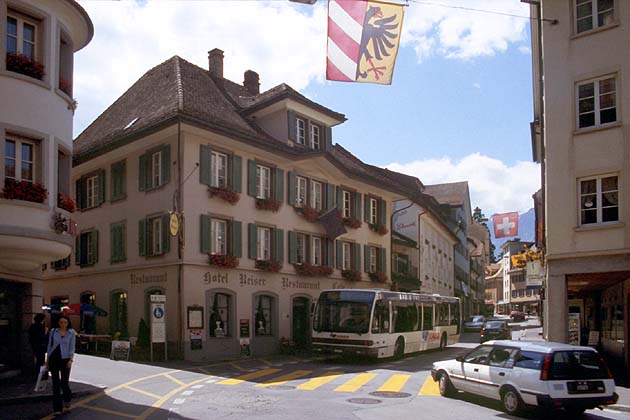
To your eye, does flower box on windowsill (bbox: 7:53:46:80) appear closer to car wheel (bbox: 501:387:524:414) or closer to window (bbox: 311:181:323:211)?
car wheel (bbox: 501:387:524:414)

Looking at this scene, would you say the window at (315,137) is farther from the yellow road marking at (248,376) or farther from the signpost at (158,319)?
the yellow road marking at (248,376)

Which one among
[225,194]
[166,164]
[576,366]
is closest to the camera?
[576,366]

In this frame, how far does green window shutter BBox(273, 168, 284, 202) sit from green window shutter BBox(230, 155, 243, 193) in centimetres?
251

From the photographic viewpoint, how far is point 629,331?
22.6m

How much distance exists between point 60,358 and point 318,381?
8.19m

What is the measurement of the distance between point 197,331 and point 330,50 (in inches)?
611

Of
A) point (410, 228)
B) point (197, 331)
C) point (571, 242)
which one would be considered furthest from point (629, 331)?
point (410, 228)

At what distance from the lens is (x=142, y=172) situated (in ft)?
94.6

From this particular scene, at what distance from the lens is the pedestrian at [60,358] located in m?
12.6

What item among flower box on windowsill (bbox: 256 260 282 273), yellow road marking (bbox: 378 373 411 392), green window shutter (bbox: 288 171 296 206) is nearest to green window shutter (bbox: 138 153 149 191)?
flower box on windowsill (bbox: 256 260 282 273)

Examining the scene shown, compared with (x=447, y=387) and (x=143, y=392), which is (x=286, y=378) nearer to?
(x=143, y=392)

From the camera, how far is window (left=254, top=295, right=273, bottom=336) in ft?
98.3

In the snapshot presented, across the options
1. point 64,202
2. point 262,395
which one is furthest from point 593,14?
point 64,202

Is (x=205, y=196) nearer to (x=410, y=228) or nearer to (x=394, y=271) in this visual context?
(x=394, y=271)
